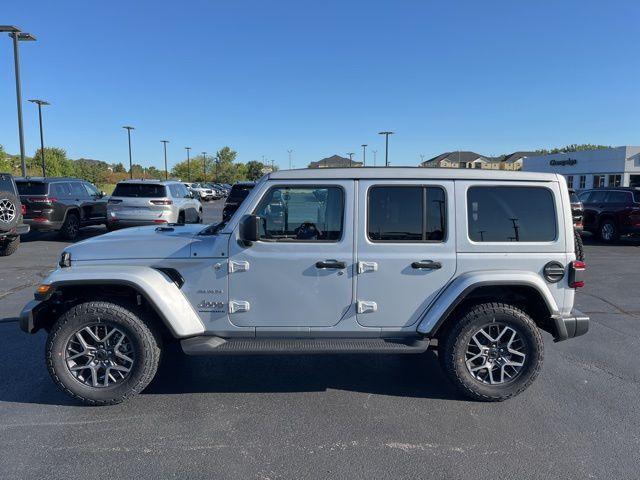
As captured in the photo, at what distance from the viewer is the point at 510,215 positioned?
155 inches

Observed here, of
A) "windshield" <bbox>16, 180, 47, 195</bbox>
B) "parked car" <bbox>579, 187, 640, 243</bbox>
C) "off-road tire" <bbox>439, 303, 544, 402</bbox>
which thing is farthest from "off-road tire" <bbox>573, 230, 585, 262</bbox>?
"windshield" <bbox>16, 180, 47, 195</bbox>

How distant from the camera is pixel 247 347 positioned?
375 centimetres

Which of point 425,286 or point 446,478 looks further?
point 425,286

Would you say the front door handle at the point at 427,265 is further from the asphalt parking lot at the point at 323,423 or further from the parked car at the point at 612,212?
the parked car at the point at 612,212

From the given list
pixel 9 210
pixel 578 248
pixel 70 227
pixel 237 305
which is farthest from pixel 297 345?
pixel 70 227

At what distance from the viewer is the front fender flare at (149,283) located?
362 cm

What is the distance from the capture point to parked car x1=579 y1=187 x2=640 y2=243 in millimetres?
14023

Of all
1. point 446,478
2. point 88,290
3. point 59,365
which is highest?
point 88,290

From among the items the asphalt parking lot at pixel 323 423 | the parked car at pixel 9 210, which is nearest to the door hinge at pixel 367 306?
the asphalt parking lot at pixel 323 423

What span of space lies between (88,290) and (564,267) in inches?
150

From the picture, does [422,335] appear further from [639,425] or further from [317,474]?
[639,425]

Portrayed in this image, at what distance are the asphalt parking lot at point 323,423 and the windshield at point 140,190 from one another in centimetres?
857

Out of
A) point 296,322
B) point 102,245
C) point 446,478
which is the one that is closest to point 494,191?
point 296,322

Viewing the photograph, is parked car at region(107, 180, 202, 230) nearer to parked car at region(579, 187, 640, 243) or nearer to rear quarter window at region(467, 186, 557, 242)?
rear quarter window at region(467, 186, 557, 242)
